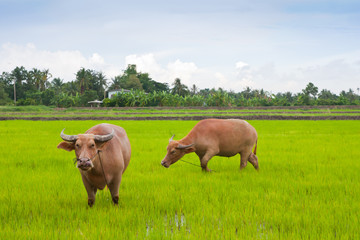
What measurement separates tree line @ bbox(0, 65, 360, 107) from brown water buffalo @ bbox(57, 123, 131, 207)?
40.6m

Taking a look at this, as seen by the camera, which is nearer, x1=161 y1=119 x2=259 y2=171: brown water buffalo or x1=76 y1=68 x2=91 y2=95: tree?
x1=161 y1=119 x2=259 y2=171: brown water buffalo

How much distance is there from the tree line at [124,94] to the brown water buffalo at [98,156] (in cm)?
4058

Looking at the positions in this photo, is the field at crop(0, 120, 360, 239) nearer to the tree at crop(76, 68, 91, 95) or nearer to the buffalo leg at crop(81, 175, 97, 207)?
the buffalo leg at crop(81, 175, 97, 207)

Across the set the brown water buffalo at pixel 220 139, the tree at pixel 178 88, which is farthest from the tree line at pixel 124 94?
the brown water buffalo at pixel 220 139

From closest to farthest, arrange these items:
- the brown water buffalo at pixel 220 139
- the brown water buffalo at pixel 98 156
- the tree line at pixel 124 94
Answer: the brown water buffalo at pixel 98 156 < the brown water buffalo at pixel 220 139 < the tree line at pixel 124 94

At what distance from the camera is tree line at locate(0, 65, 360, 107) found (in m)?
46.2

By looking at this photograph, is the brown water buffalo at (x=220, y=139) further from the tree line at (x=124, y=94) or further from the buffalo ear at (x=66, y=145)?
the tree line at (x=124, y=94)

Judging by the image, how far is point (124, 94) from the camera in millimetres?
44438

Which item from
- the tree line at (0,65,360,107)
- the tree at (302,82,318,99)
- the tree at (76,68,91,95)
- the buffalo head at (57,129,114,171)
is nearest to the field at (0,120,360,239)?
the buffalo head at (57,129,114,171)

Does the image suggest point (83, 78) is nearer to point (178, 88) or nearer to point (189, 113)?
point (178, 88)

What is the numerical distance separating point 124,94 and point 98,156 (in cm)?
4168

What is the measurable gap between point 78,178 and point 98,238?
8.52ft

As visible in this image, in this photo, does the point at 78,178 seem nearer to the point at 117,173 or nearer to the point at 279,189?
the point at 117,173

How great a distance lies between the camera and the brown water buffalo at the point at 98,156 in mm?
3211
